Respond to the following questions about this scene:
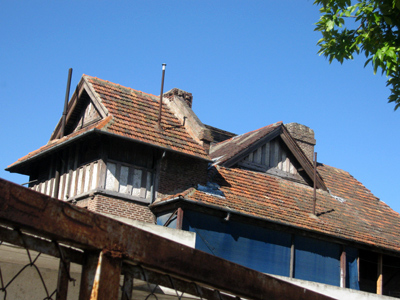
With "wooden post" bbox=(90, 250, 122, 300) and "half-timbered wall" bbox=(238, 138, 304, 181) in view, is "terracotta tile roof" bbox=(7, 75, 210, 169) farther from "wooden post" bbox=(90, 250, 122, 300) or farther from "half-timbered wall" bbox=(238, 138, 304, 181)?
"wooden post" bbox=(90, 250, 122, 300)

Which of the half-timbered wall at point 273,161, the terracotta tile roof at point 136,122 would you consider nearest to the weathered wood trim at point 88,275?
the terracotta tile roof at point 136,122

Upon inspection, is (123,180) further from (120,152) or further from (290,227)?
(290,227)

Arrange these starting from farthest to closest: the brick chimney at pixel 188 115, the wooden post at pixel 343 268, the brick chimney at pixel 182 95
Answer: the brick chimney at pixel 182 95, the wooden post at pixel 343 268, the brick chimney at pixel 188 115

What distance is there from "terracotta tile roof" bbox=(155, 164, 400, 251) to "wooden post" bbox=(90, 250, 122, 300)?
47.7 feet

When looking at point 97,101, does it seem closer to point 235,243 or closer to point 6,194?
point 235,243

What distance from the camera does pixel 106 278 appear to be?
272cm

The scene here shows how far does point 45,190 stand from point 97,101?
3.74 metres

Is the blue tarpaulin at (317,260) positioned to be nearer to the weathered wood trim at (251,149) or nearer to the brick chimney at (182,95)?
the weathered wood trim at (251,149)

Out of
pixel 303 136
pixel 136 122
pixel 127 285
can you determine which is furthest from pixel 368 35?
pixel 303 136

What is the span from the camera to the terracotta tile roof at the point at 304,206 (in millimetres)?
18750

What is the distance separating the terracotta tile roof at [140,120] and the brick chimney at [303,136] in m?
6.59

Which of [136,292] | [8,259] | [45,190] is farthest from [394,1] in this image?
[45,190]

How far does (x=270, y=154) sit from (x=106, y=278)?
1946cm

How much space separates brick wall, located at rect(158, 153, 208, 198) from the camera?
60.5ft
